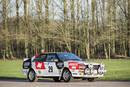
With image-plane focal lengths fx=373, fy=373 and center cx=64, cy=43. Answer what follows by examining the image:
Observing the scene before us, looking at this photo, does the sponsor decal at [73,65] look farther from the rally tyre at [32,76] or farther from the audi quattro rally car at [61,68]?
the rally tyre at [32,76]

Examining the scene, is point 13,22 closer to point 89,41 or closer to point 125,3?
point 89,41

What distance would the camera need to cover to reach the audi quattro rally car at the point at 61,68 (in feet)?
59.3

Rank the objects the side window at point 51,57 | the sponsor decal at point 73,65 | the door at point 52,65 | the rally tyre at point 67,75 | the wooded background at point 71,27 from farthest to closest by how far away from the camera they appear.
Result: 1. the wooded background at point 71,27
2. the side window at point 51,57
3. the door at point 52,65
4. the rally tyre at point 67,75
5. the sponsor decal at point 73,65

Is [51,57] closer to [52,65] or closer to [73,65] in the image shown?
[52,65]

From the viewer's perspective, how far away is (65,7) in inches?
2020

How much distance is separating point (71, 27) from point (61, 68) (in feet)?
117

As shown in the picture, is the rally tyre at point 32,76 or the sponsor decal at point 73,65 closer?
the sponsor decal at point 73,65

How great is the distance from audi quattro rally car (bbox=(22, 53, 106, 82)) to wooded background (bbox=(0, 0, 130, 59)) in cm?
3119

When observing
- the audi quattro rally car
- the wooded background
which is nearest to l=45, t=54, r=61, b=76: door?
the audi quattro rally car

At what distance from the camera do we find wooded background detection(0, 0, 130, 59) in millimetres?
52812

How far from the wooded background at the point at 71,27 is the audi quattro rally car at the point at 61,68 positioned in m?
31.2

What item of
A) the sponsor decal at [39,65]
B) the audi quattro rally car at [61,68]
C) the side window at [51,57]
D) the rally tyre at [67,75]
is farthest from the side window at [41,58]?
the rally tyre at [67,75]

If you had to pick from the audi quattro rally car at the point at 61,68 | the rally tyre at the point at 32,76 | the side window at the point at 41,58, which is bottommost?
the rally tyre at the point at 32,76

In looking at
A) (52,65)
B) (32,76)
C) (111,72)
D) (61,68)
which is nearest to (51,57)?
(52,65)
